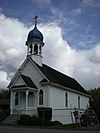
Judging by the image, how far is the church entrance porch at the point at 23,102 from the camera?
32750 millimetres

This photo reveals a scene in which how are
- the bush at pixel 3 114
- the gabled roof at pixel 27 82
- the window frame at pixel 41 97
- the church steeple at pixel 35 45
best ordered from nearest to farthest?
the gabled roof at pixel 27 82
the bush at pixel 3 114
the window frame at pixel 41 97
the church steeple at pixel 35 45

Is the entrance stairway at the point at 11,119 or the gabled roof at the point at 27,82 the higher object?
the gabled roof at the point at 27,82

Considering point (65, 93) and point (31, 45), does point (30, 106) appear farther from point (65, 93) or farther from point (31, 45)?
point (31, 45)

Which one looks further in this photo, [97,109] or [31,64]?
[97,109]

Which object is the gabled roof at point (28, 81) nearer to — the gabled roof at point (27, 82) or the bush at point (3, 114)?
the gabled roof at point (27, 82)

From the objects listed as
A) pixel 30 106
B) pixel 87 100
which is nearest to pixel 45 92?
pixel 30 106

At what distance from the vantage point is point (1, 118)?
32.8m

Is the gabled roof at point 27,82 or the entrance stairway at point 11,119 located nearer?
the entrance stairway at point 11,119

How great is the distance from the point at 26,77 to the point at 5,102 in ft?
78.3

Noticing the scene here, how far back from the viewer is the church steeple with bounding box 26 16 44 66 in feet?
119

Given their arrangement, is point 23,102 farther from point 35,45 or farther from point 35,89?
point 35,45

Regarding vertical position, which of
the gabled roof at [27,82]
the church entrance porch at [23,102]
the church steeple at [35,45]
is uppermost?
the church steeple at [35,45]

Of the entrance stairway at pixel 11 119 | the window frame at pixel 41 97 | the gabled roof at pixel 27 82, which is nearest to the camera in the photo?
the entrance stairway at pixel 11 119

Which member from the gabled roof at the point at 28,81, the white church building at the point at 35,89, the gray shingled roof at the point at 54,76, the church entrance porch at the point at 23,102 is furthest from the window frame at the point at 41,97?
the gray shingled roof at the point at 54,76
